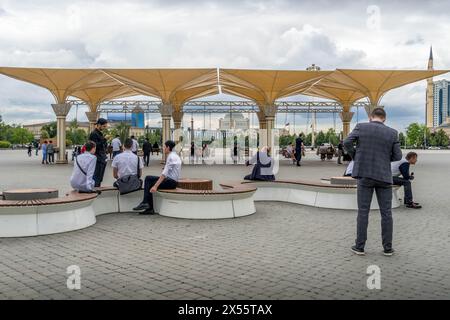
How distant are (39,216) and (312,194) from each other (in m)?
5.65

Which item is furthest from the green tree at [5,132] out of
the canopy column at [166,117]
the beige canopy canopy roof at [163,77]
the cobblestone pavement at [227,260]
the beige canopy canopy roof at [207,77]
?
the cobblestone pavement at [227,260]

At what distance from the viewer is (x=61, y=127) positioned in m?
27.5

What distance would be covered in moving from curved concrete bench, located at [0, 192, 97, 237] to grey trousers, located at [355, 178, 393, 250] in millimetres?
4094

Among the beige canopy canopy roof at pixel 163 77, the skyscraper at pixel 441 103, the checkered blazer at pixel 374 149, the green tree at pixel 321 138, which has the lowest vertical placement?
the checkered blazer at pixel 374 149

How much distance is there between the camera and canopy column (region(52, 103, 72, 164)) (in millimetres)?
26875

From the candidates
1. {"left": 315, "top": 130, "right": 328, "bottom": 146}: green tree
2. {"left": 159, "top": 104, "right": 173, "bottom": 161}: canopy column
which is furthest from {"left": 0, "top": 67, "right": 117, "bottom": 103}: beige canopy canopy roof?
{"left": 315, "top": 130, "right": 328, "bottom": 146}: green tree

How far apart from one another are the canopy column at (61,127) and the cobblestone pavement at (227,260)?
20.6 m

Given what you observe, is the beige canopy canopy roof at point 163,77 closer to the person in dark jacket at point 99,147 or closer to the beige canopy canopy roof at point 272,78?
the beige canopy canopy roof at point 272,78

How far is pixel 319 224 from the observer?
7.40 meters

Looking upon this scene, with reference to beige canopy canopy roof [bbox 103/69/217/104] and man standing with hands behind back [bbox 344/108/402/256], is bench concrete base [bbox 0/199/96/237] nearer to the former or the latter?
man standing with hands behind back [bbox 344/108/402/256]

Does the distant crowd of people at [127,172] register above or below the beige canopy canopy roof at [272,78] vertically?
below

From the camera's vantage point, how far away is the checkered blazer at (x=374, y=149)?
518 cm

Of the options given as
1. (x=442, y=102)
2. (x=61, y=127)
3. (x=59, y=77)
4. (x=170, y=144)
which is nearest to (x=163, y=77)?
(x=59, y=77)
